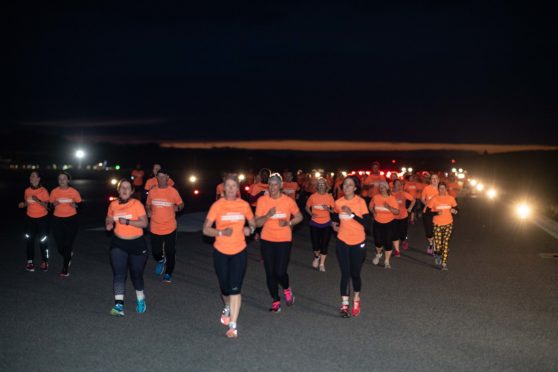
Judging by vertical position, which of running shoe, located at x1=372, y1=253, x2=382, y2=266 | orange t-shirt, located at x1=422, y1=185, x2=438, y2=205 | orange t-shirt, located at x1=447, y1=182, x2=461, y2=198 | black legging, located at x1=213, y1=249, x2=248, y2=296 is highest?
orange t-shirt, located at x1=422, y1=185, x2=438, y2=205

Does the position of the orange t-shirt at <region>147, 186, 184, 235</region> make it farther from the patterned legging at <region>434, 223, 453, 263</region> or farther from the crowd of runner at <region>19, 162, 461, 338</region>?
the patterned legging at <region>434, 223, 453, 263</region>

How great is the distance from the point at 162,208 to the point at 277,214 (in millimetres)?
2748

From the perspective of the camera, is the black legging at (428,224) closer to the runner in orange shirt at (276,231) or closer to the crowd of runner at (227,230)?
the crowd of runner at (227,230)

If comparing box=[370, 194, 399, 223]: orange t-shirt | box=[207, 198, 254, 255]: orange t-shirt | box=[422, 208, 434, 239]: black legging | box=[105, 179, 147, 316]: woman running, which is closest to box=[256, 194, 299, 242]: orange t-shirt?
box=[207, 198, 254, 255]: orange t-shirt

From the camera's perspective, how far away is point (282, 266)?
7.58m

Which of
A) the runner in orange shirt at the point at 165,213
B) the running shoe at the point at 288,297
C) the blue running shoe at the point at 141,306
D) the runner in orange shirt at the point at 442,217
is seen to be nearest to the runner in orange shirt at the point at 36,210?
the runner in orange shirt at the point at 165,213

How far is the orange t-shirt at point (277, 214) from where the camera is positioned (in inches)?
295

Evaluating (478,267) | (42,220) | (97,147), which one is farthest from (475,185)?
(97,147)

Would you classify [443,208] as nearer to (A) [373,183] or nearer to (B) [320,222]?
(B) [320,222]

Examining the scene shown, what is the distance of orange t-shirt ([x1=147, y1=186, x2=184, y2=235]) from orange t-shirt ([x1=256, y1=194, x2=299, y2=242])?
2490 mm

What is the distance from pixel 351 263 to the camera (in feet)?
24.7

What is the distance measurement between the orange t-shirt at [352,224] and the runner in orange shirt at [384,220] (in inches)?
138

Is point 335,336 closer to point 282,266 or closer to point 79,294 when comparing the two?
point 282,266

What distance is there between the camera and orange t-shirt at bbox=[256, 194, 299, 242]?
24.6 ft
